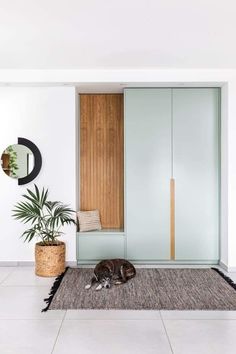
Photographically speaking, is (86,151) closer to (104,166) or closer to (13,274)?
(104,166)

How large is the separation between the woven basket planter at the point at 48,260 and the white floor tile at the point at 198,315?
1.73m

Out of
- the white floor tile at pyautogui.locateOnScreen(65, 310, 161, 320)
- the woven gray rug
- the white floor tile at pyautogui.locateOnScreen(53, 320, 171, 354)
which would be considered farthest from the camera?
the woven gray rug

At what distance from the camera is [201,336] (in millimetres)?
2984

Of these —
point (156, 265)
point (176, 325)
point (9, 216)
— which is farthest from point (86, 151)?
point (176, 325)

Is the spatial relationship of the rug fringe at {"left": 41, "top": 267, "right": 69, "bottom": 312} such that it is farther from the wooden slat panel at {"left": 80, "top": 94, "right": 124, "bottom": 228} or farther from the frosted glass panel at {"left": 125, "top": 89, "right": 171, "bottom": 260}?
the wooden slat panel at {"left": 80, "top": 94, "right": 124, "bottom": 228}

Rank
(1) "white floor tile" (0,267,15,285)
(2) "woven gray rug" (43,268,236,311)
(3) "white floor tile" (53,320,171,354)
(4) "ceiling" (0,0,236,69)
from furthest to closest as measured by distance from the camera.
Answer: (1) "white floor tile" (0,267,15,285), (2) "woven gray rug" (43,268,236,311), (4) "ceiling" (0,0,236,69), (3) "white floor tile" (53,320,171,354)

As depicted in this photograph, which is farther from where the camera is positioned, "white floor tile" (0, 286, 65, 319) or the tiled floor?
"white floor tile" (0, 286, 65, 319)

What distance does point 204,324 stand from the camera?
10.6 ft

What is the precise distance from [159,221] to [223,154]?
129 centimetres

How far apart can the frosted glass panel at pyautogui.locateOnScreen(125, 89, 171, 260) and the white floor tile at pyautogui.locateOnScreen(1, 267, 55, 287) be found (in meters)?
1.35

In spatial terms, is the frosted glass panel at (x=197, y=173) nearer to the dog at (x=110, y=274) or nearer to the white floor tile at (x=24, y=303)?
the dog at (x=110, y=274)

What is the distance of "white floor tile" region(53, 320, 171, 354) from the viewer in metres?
2.75

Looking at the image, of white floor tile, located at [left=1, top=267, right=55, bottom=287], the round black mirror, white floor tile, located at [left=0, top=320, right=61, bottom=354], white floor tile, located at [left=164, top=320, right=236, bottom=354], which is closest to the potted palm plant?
white floor tile, located at [left=1, top=267, right=55, bottom=287]

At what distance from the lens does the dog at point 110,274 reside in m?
4.25
